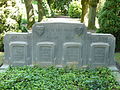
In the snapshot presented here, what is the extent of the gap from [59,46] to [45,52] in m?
0.49

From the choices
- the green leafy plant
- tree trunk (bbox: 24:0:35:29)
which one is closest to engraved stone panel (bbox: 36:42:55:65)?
tree trunk (bbox: 24:0:35:29)

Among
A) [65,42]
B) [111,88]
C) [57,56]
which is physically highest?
[65,42]

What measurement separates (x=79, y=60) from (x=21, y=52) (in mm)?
1872

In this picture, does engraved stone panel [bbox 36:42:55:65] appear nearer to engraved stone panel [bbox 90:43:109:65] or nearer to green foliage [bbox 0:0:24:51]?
engraved stone panel [bbox 90:43:109:65]

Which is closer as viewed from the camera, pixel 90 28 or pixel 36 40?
pixel 36 40

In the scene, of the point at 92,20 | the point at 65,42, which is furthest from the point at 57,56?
the point at 92,20

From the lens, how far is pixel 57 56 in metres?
6.57

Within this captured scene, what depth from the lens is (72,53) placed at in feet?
21.4

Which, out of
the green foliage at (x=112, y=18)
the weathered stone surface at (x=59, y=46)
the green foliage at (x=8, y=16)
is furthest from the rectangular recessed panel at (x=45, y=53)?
the green foliage at (x=112, y=18)

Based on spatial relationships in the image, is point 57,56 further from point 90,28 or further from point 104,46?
point 90,28

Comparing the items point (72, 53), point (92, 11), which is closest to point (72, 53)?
point (72, 53)

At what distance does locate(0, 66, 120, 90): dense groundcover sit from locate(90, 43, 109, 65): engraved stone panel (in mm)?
300

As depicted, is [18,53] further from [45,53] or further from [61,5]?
[61,5]

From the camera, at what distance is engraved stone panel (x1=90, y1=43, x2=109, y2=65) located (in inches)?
256
